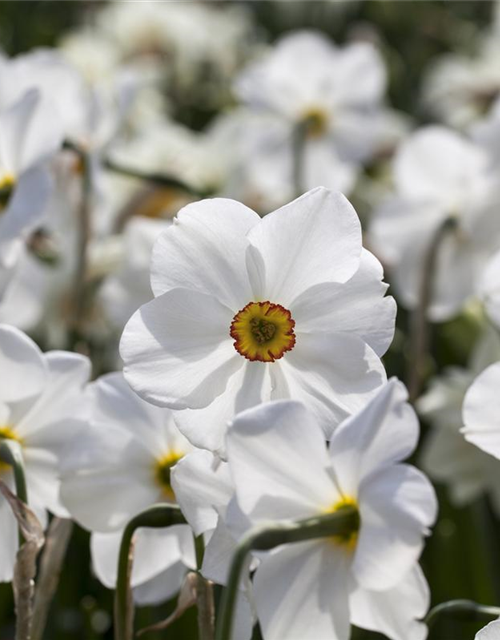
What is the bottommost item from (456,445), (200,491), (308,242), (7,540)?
(456,445)

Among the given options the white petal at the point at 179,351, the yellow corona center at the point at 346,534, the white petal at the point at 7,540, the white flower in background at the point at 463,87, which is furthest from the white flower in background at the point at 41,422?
the white flower in background at the point at 463,87

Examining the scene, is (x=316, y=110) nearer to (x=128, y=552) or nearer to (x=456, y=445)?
(x=456, y=445)

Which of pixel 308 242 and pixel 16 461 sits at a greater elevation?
pixel 308 242

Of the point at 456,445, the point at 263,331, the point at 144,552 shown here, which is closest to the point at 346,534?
the point at 263,331

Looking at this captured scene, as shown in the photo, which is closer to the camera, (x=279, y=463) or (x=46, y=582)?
(x=279, y=463)

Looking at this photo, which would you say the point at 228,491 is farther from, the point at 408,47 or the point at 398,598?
the point at 408,47

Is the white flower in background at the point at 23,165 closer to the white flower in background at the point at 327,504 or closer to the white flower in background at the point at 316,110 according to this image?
the white flower in background at the point at 327,504
